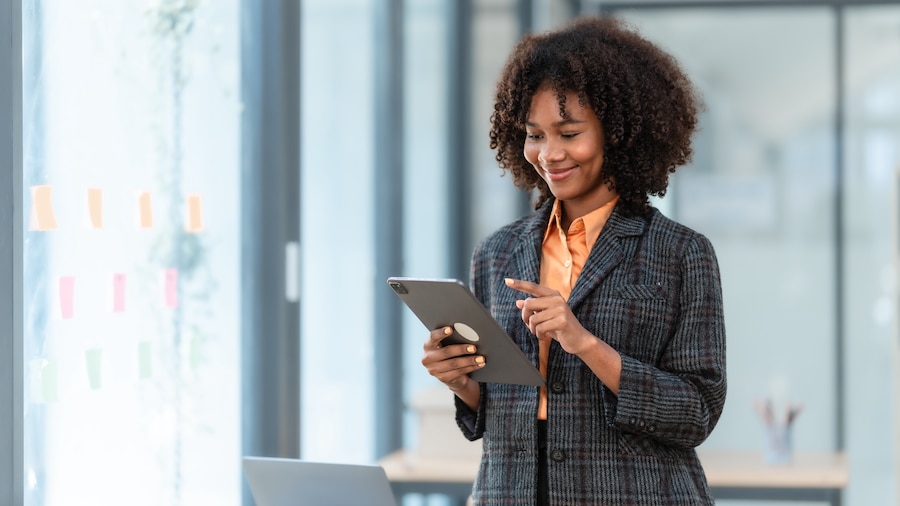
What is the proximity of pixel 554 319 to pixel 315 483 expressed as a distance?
20.9 inches

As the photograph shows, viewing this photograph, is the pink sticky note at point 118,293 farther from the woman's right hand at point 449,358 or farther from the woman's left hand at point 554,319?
the woman's left hand at point 554,319

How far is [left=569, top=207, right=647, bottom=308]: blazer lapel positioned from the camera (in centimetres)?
169

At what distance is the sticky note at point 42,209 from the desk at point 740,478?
4.51 feet

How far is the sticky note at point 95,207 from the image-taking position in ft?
6.99

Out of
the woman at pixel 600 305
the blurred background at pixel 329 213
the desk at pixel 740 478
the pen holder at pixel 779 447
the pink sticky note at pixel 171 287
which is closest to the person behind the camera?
the woman at pixel 600 305

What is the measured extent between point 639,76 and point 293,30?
1.31 m

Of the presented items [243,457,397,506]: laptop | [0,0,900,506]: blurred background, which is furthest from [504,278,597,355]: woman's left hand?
[0,0,900,506]: blurred background

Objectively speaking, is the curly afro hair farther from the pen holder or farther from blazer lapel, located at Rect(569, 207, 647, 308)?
the pen holder

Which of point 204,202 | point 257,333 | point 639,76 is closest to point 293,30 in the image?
point 204,202

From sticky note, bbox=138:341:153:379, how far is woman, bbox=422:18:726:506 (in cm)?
79

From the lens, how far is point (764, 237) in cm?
557

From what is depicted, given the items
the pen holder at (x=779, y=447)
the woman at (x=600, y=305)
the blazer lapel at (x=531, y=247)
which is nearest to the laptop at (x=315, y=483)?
the woman at (x=600, y=305)

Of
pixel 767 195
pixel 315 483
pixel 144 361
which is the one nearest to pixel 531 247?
pixel 315 483

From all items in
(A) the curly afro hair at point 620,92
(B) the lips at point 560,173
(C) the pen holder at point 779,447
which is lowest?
(C) the pen holder at point 779,447
